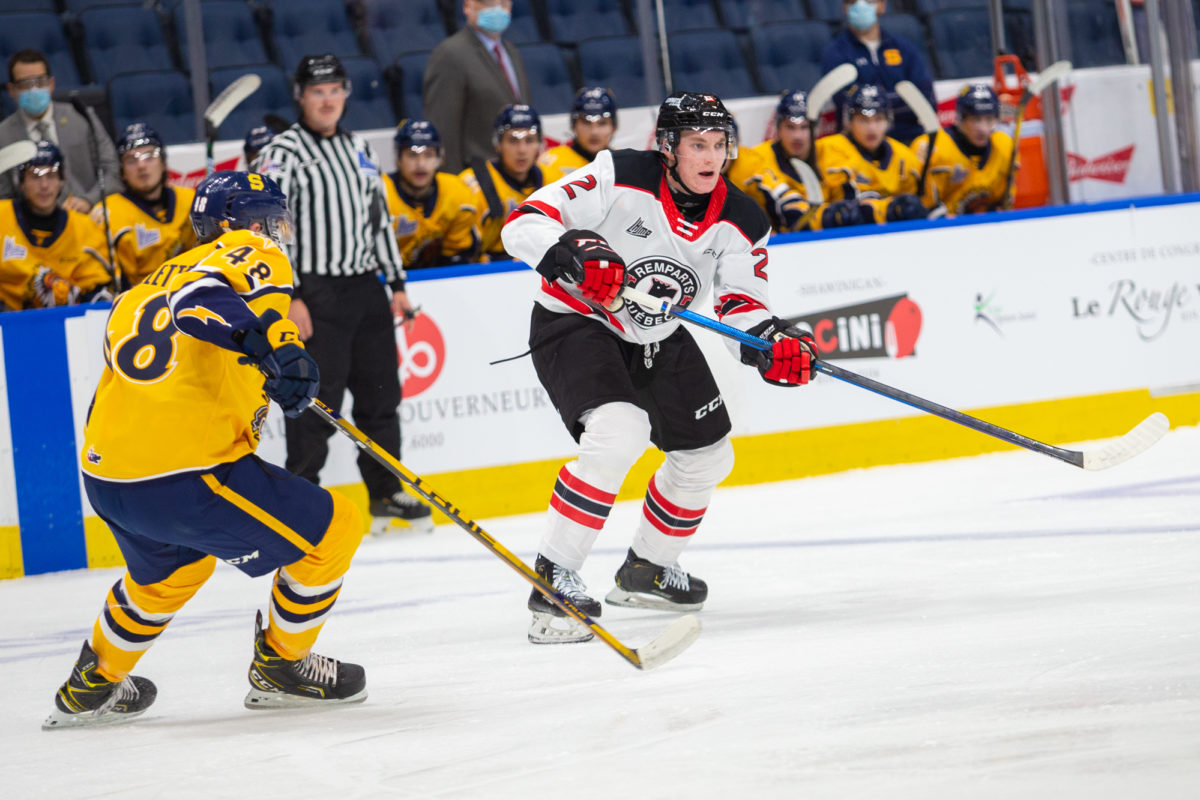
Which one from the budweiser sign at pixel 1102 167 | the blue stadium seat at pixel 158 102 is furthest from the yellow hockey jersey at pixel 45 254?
the budweiser sign at pixel 1102 167

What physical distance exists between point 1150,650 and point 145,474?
70.9 inches

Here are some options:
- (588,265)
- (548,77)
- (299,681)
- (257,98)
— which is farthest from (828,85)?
(299,681)

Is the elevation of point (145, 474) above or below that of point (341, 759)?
above

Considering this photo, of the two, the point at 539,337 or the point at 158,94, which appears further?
the point at 158,94

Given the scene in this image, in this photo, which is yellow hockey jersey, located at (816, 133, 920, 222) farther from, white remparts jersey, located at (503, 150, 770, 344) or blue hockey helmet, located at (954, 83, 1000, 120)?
white remparts jersey, located at (503, 150, 770, 344)

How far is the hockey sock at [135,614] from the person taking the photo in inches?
104

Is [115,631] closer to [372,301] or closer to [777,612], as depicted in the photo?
[777,612]

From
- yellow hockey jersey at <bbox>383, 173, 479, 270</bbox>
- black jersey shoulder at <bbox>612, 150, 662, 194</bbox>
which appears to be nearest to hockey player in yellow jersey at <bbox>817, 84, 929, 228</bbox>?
yellow hockey jersey at <bbox>383, 173, 479, 270</bbox>

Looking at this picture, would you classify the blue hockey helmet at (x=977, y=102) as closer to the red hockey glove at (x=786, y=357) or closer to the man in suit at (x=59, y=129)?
the red hockey glove at (x=786, y=357)

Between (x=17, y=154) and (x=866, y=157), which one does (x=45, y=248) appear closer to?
(x=17, y=154)

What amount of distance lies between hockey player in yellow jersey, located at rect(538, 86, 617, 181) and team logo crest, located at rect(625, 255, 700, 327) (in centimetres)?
249

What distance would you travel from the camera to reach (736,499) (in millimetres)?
5293

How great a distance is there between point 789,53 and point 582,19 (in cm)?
97

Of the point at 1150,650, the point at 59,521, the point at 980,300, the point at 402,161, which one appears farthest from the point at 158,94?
the point at 1150,650
